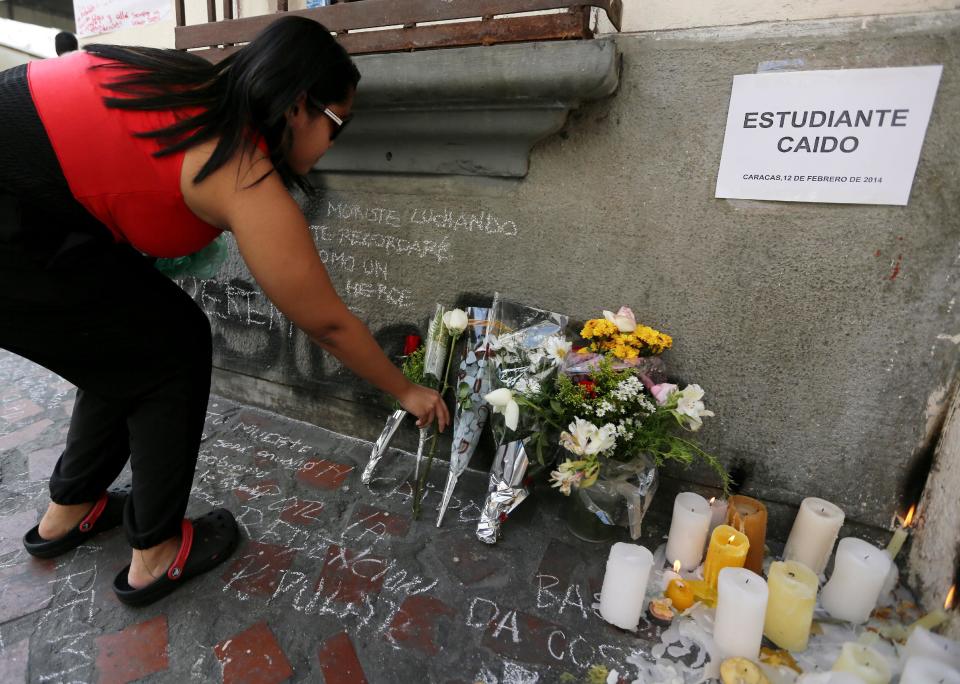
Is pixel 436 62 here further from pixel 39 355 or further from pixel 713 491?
pixel 713 491

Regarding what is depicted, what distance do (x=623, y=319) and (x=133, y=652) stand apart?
199cm

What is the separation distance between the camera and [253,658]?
61.9 inches

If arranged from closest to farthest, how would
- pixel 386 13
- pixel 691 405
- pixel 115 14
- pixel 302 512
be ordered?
pixel 691 405 < pixel 386 13 < pixel 302 512 < pixel 115 14

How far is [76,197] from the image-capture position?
4.38 feet

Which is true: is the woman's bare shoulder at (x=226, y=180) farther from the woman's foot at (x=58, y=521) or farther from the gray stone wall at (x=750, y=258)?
the woman's foot at (x=58, y=521)

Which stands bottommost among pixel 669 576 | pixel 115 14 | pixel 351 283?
pixel 669 576

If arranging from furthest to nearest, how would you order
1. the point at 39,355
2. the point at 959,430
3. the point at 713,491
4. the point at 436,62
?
the point at 713,491, the point at 436,62, the point at 959,430, the point at 39,355

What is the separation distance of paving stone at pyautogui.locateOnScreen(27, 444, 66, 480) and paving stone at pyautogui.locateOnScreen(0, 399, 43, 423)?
0.51m

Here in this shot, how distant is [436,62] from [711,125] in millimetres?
1091

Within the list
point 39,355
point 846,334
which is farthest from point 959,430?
point 39,355

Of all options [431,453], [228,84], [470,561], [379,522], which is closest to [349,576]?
[379,522]

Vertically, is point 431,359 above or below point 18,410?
above

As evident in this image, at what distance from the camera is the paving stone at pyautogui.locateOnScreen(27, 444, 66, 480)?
2451 millimetres

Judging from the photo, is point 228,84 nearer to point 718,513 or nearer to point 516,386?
point 516,386
